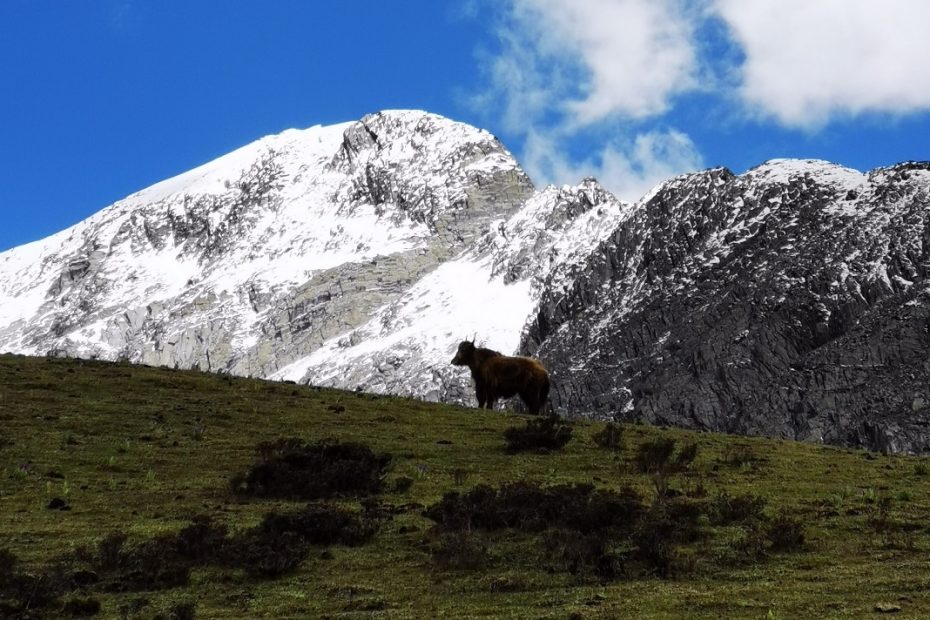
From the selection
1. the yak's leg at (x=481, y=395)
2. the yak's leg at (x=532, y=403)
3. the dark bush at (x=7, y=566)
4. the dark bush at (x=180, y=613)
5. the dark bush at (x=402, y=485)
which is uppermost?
the yak's leg at (x=481, y=395)

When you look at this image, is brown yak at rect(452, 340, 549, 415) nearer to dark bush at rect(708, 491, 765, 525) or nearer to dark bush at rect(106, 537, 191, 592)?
dark bush at rect(708, 491, 765, 525)

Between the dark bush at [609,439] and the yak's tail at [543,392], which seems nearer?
the dark bush at [609,439]

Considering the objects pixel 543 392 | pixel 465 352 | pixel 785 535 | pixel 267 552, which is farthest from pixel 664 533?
pixel 465 352

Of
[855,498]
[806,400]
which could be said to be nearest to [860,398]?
[806,400]

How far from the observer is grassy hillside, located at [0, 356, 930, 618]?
16047mm

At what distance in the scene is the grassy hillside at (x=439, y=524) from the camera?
52.6 ft

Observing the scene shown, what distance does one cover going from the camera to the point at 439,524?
2023 centimetres

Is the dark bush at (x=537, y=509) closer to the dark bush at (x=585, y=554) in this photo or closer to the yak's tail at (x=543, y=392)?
the dark bush at (x=585, y=554)

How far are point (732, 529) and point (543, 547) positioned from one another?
3598 millimetres

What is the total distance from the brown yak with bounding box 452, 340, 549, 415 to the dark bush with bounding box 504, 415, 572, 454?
6.91m

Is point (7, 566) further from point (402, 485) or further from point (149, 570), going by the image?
point (402, 485)

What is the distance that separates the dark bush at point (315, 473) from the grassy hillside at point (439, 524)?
0.20 feet

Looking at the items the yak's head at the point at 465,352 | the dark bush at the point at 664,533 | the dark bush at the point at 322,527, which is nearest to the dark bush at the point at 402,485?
the dark bush at the point at 322,527

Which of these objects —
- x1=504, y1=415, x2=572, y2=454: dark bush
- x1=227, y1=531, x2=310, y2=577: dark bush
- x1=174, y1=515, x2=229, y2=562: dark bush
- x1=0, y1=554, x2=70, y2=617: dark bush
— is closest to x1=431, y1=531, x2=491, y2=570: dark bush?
x1=227, y1=531, x2=310, y2=577: dark bush
